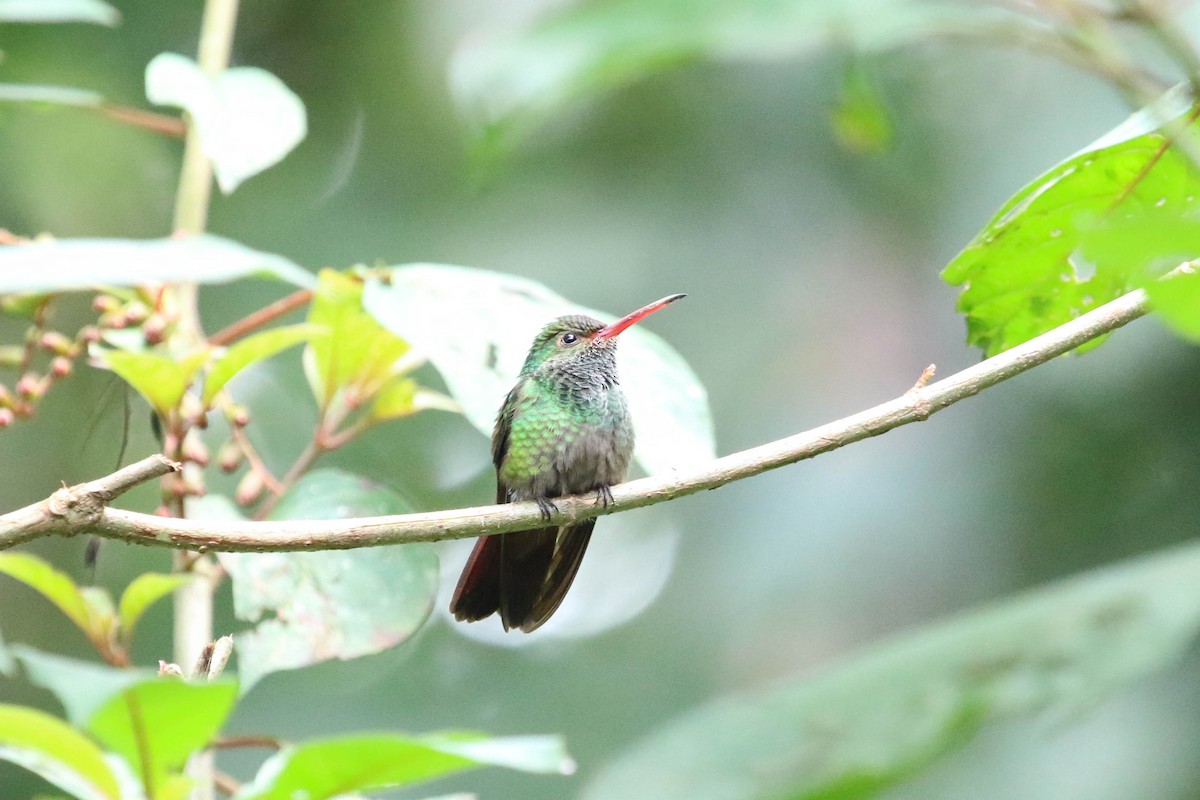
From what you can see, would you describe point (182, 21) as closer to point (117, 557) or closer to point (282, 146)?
point (117, 557)

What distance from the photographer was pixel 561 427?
3994 mm

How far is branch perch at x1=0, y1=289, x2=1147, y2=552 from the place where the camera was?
188cm

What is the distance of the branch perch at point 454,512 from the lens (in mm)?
1879

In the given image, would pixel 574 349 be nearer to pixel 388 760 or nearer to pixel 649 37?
pixel 388 760

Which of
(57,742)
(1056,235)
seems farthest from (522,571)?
(57,742)

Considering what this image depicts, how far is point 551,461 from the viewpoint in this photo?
12.7ft

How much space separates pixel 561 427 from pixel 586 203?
3.27 meters

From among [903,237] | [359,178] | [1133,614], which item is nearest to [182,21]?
[359,178]

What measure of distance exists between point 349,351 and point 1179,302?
2270mm

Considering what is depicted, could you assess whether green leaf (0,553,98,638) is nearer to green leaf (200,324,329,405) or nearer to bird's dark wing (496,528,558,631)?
green leaf (200,324,329,405)

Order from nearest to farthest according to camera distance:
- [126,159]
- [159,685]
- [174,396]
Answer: [159,685], [174,396], [126,159]

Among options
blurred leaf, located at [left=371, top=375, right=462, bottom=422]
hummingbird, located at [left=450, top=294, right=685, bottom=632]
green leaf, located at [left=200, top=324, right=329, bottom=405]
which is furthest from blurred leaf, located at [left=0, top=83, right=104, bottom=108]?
hummingbird, located at [left=450, top=294, right=685, bottom=632]

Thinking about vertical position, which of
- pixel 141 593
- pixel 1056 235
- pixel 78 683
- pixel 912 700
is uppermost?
pixel 1056 235

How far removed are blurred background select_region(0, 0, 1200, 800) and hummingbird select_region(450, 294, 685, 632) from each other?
5.42ft
